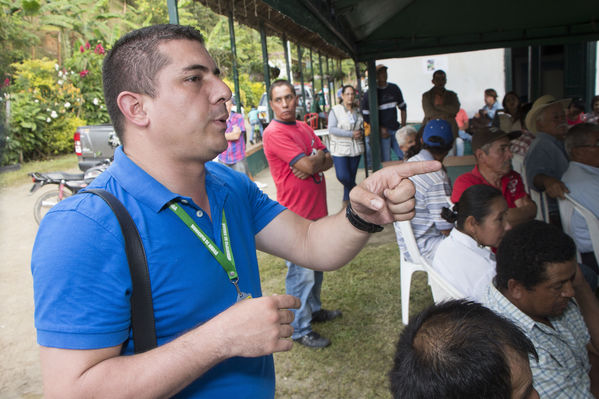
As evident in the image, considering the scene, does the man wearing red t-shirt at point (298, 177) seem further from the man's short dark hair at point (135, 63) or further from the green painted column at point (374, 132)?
the green painted column at point (374, 132)

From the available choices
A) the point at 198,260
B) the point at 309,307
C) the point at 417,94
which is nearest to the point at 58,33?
the point at 417,94

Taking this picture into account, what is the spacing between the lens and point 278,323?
1079mm

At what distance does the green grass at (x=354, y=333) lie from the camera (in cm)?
295

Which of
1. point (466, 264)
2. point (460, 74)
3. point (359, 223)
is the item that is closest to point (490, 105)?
point (460, 74)

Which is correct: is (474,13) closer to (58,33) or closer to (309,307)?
(309,307)

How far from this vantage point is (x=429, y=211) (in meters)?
3.27

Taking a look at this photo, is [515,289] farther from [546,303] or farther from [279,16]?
[279,16]

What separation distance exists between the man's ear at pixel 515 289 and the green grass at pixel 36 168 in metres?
11.3

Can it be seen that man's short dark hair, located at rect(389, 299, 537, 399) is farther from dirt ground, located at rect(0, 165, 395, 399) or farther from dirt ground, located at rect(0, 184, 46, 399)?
dirt ground, located at rect(0, 184, 46, 399)

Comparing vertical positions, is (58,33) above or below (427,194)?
above

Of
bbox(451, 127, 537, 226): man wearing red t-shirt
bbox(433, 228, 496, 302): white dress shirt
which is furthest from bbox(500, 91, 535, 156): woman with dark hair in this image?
bbox(433, 228, 496, 302): white dress shirt

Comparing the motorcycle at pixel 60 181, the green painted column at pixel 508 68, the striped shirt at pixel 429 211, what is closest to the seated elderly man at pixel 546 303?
the striped shirt at pixel 429 211

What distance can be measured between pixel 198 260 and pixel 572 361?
152 centimetres

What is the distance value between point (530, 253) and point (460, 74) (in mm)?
13078
